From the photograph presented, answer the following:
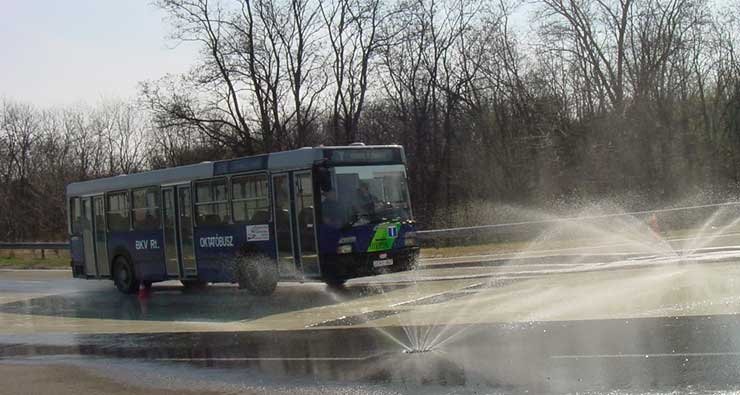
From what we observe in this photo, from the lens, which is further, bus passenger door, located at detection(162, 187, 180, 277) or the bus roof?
bus passenger door, located at detection(162, 187, 180, 277)

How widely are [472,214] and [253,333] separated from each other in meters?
29.9

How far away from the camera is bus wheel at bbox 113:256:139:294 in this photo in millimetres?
21641

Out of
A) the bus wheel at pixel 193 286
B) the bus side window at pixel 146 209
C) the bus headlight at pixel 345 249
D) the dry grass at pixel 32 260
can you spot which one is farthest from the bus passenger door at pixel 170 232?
the dry grass at pixel 32 260

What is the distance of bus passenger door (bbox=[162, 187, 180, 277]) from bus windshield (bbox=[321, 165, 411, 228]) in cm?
514

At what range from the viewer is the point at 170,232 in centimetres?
2012

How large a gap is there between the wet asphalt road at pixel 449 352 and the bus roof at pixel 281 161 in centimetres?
295

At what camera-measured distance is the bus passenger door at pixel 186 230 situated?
1948 centimetres

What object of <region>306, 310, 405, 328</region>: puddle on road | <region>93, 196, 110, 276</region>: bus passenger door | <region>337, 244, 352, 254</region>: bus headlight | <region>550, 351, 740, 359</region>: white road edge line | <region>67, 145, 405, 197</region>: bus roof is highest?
<region>67, 145, 405, 197</region>: bus roof

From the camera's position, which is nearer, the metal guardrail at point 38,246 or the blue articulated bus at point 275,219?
the blue articulated bus at point 275,219

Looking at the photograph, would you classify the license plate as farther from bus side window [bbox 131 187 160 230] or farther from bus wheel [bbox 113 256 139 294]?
bus wheel [bbox 113 256 139 294]

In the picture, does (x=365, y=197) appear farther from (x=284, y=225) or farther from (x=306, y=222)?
(x=284, y=225)

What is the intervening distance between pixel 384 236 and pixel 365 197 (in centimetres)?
90

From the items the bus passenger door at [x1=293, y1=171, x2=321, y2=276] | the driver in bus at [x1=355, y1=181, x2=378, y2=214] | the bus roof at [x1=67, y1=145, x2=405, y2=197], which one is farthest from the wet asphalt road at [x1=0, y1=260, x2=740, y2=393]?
the bus roof at [x1=67, y1=145, x2=405, y2=197]

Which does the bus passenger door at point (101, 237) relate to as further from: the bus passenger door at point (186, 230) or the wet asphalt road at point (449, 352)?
the wet asphalt road at point (449, 352)
